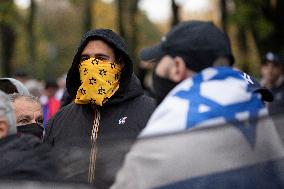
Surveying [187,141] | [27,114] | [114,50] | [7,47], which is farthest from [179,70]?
[7,47]

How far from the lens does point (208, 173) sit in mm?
2627

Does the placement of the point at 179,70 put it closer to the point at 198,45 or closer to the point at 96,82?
the point at 198,45

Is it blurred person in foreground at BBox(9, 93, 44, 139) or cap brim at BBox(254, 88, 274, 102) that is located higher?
cap brim at BBox(254, 88, 274, 102)

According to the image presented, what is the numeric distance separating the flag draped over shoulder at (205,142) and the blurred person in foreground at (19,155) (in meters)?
0.39

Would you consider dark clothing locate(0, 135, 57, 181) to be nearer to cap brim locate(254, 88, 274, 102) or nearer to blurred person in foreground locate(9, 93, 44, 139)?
cap brim locate(254, 88, 274, 102)

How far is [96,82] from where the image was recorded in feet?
13.5

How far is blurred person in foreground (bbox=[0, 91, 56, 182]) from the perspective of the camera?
2902 mm

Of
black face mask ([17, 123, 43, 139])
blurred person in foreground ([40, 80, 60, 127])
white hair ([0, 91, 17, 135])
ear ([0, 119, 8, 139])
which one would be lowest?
blurred person in foreground ([40, 80, 60, 127])

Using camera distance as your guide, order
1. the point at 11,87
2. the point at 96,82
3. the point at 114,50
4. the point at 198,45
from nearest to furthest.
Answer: the point at 198,45
the point at 96,82
the point at 114,50
the point at 11,87

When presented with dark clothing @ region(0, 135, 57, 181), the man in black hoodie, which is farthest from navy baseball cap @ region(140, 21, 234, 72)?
the man in black hoodie

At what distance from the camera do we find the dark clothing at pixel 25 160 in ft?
9.52

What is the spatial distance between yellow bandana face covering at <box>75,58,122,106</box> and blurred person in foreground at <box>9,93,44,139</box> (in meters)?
0.30

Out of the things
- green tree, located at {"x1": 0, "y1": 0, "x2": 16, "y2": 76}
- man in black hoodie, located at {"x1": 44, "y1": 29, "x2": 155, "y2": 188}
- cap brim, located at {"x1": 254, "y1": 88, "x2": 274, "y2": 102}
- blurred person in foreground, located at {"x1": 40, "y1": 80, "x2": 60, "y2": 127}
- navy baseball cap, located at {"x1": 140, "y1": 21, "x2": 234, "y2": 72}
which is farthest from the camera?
green tree, located at {"x1": 0, "y1": 0, "x2": 16, "y2": 76}

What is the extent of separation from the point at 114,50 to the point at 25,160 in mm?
1551
